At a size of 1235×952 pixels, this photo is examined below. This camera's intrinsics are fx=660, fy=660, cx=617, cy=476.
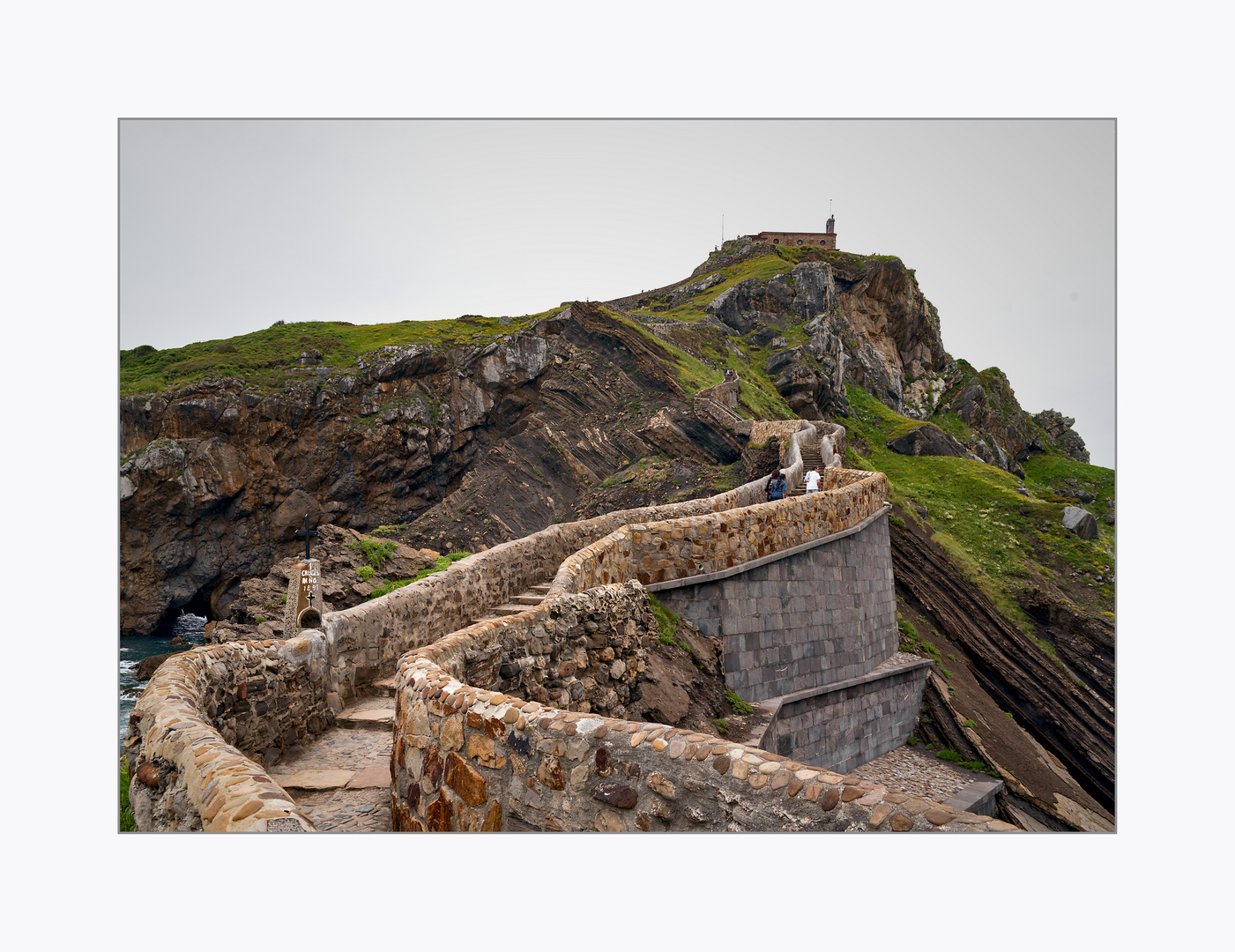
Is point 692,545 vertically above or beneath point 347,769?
above

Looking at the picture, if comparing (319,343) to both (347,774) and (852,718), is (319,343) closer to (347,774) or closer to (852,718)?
(852,718)

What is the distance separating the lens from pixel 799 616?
10969 millimetres

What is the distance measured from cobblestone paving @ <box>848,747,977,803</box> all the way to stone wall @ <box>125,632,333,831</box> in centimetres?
964

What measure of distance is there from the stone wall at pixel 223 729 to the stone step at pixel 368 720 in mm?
129

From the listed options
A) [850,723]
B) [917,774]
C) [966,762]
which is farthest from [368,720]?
[966,762]

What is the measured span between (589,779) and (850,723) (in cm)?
990

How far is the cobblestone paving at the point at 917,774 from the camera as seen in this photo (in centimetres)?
1195

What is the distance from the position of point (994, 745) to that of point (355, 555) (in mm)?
13858

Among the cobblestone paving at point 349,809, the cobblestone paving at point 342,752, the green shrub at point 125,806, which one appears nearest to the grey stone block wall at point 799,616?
the cobblestone paving at point 342,752

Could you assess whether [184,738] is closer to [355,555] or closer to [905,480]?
[355,555]

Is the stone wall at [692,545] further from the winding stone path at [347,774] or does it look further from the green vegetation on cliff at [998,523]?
the green vegetation on cliff at [998,523]

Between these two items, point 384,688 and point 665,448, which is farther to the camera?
point 665,448
